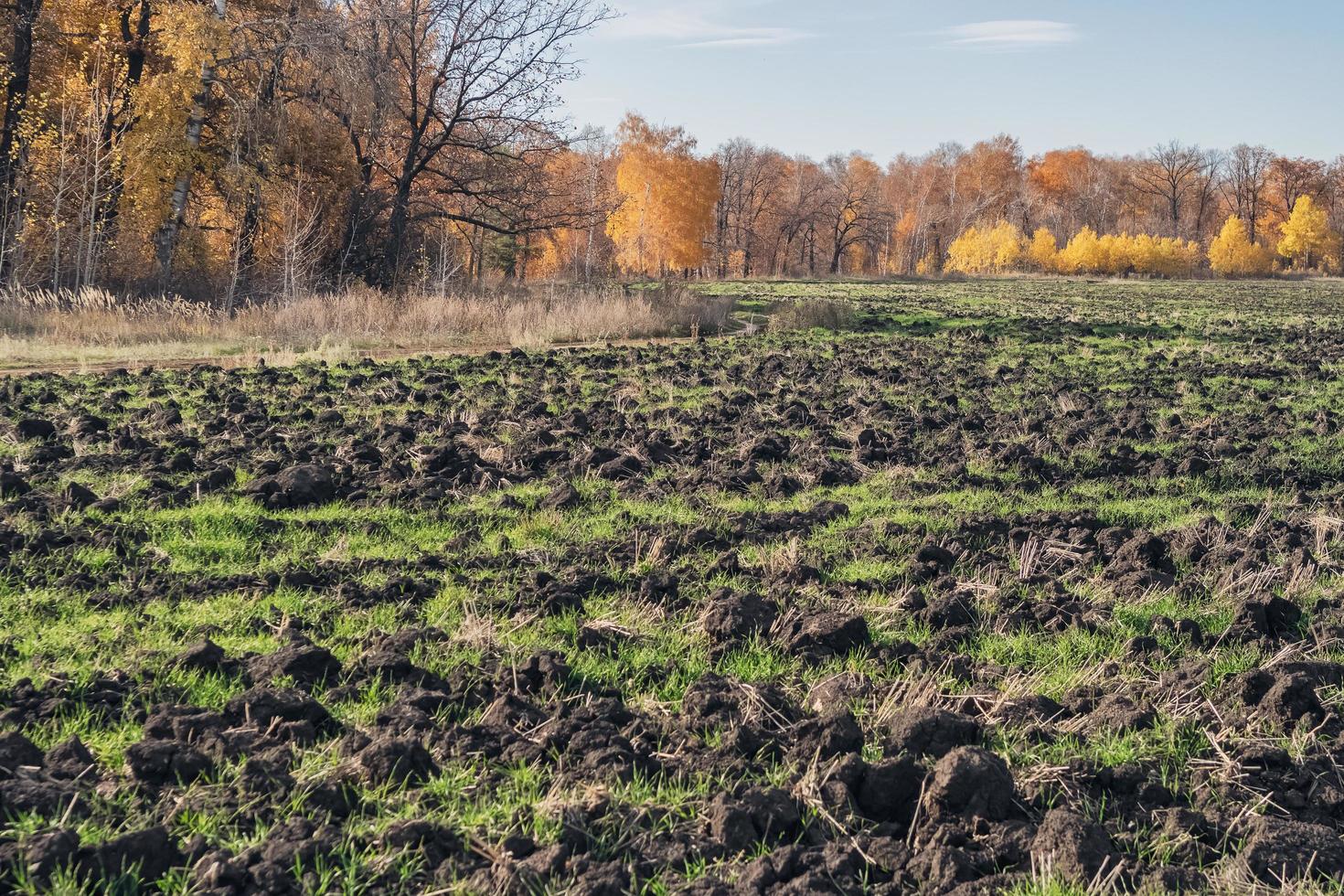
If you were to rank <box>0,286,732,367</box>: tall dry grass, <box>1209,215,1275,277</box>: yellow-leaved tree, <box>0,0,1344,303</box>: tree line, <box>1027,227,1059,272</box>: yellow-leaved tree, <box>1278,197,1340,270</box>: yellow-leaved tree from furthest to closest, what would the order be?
<box>1278,197,1340,270</box>: yellow-leaved tree → <box>1027,227,1059,272</box>: yellow-leaved tree → <box>1209,215,1275,277</box>: yellow-leaved tree → <box>0,0,1344,303</box>: tree line → <box>0,286,732,367</box>: tall dry grass

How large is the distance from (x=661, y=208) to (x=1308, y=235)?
60944 millimetres

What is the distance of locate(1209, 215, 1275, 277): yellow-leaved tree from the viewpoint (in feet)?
296

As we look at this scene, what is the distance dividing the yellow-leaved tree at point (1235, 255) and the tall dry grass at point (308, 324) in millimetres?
80075

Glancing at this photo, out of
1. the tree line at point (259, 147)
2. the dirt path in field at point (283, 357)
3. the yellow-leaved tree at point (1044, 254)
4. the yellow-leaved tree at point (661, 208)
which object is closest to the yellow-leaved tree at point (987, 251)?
the yellow-leaved tree at point (1044, 254)

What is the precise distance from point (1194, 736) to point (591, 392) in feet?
32.9

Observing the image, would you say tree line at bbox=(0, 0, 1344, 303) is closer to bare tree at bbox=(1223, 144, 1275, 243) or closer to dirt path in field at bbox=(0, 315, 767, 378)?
dirt path in field at bbox=(0, 315, 767, 378)

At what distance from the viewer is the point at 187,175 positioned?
83.4ft

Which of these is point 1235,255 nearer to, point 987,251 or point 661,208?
point 987,251

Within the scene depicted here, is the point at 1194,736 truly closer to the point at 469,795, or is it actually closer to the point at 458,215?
the point at 469,795

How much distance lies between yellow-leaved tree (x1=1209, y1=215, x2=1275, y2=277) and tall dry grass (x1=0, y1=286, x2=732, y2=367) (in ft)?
263

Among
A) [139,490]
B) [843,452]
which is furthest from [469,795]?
[843,452]

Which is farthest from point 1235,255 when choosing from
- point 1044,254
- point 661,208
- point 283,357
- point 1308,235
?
point 283,357

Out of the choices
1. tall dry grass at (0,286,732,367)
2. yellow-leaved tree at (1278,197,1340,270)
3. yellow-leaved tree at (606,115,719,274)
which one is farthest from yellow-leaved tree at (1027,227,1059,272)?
tall dry grass at (0,286,732,367)

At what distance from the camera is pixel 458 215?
94.7 ft
